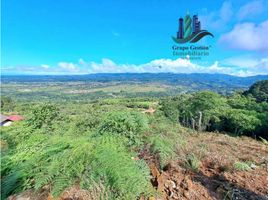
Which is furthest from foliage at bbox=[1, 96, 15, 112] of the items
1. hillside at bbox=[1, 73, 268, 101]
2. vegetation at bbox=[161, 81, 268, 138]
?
vegetation at bbox=[161, 81, 268, 138]

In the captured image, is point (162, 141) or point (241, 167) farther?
point (241, 167)

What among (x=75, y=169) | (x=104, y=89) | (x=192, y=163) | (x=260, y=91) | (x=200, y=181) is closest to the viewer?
(x=75, y=169)

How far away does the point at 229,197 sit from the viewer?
2457mm

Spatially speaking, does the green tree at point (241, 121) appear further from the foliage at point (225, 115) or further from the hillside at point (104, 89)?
the hillside at point (104, 89)

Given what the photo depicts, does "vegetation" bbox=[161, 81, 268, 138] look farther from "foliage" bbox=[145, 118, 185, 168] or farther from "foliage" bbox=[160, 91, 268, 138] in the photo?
"foliage" bbox=[145, 118, 185, 168]

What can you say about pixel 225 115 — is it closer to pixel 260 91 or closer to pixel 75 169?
pixel 260 91

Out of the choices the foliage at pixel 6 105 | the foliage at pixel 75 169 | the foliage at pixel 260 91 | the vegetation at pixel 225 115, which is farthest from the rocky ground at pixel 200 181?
the foliage at pixel 6 105

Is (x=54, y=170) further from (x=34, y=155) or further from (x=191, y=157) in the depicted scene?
(x=191, y=157)

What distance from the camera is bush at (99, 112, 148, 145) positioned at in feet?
7.55

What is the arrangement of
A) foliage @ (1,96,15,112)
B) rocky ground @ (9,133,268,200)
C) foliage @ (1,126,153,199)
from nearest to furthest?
1. foliage @ (1,126,153,199)
2. rocky ground @ (9,133,268,200)
3. foliage @ (1,96,15,112)

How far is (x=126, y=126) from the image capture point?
236cm

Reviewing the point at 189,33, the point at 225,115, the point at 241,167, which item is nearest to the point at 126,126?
the point at 241,167

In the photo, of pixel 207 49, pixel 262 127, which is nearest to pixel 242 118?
pixel 262 127

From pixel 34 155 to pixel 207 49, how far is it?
9.71 metres
